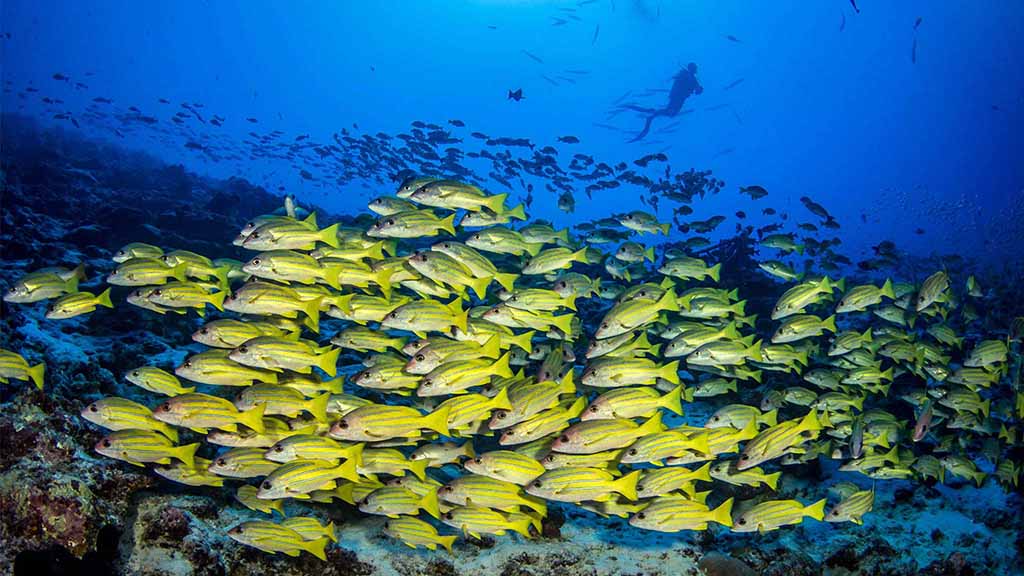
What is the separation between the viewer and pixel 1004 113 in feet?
267

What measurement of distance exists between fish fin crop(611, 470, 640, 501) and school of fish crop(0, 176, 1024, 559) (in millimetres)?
19

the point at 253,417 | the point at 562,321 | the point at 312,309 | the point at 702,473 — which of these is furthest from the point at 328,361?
the point at 702,473

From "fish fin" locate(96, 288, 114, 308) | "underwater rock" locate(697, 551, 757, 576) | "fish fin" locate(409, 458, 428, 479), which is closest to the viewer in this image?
"fish fin" locate(409, 458, 428, 479)

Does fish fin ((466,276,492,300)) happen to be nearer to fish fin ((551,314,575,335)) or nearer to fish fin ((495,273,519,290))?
fish fin ((495,273,519,290))

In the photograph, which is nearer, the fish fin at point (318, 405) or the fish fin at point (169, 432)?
the fish fin at point (169, 432)

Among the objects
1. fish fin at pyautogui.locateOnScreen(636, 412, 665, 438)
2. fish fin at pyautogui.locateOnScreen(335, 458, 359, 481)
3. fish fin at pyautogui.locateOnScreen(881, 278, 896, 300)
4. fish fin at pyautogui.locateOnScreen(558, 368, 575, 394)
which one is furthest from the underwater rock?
fish fin at pyautogui.locateOnScreen(881, 278, 896, 300)

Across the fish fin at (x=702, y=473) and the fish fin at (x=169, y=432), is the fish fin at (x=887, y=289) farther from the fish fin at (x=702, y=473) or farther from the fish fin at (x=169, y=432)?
the fish fin at (x=169, y=432)

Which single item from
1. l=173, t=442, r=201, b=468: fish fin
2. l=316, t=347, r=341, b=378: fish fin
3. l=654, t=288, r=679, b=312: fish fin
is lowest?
l=173, t=442, r=201, b=468: fish fin

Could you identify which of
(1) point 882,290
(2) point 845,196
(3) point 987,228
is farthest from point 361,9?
(2) point 845,196

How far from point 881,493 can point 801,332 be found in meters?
3.29

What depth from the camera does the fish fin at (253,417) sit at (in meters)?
4.63

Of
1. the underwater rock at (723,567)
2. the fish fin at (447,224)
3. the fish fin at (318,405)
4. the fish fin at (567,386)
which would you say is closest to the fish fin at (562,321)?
the fish fin at (567,386)

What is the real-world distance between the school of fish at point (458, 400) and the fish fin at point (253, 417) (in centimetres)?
2

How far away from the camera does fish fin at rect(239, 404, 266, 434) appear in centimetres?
463
